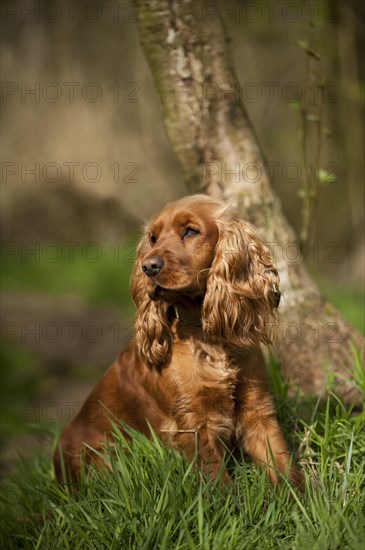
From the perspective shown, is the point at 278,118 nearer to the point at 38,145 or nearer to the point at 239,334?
the point at 38,145

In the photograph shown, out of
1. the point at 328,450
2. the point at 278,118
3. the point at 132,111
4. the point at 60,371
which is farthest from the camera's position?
the point at 132,111

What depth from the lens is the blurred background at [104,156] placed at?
7.41m

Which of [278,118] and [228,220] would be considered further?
[278,118]

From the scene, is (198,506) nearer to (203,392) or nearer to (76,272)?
(203,392)

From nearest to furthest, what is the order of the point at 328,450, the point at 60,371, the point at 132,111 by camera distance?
the point at 328,450 < the point at 60,371 < the point at 132,111

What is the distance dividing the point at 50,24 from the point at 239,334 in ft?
29.0

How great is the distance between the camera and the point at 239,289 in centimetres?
268

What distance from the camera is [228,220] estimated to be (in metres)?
2.74

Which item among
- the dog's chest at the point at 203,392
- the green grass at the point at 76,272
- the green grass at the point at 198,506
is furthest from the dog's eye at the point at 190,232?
the green grass at the point at 76,272

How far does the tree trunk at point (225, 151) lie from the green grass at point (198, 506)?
0.60 metres

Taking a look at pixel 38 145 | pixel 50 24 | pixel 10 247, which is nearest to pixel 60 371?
pixel 10 247

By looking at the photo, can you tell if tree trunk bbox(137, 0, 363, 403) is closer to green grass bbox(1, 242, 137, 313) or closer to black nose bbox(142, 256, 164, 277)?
black nose bbox(142, 256, 164, 277)

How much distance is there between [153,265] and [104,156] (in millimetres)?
7905

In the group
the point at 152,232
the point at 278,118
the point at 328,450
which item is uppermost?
Result: the point at 278,118
